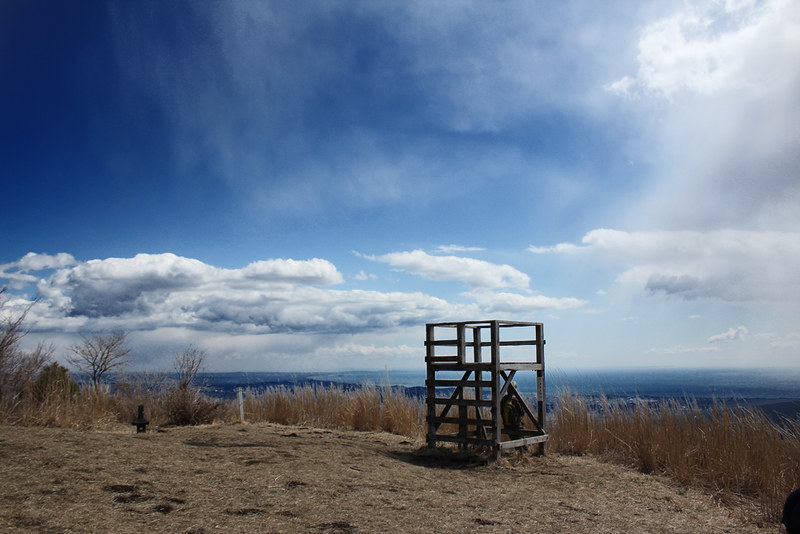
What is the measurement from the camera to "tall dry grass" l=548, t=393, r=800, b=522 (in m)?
7.41

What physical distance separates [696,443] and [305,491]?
20.2 feet

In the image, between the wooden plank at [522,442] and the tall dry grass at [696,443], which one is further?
the wooden plank at [522,442]

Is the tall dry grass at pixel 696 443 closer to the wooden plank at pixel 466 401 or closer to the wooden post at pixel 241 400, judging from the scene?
the wooden plank at pixel 466 401

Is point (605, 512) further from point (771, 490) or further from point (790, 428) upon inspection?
point (790, 428)

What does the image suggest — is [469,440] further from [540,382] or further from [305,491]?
[305,491]

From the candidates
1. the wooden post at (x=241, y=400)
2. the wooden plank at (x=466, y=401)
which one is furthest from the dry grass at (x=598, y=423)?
the wooden plank at (x=466, y=401)

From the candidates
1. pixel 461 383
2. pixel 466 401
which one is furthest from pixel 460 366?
pixel 466 401

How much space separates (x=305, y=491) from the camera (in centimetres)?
580

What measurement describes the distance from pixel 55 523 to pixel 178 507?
93 cm

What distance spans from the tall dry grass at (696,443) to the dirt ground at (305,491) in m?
0.55

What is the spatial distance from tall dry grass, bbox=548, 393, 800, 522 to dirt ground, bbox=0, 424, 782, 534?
1.82 ft

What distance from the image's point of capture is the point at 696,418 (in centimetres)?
898

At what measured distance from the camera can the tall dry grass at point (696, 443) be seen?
741 centimetres

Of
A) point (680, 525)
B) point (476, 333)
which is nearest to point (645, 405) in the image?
point (476, 333)
